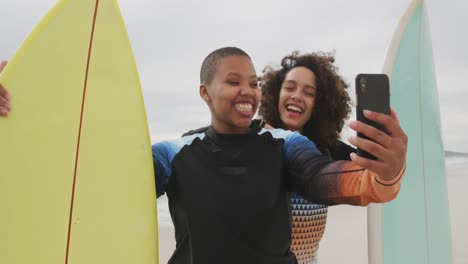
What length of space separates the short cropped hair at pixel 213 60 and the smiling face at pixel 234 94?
0.05 ft

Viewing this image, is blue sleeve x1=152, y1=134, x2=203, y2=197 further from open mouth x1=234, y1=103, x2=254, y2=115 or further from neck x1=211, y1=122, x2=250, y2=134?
open mouth x1=234, y1=103, x2=254, y2=115

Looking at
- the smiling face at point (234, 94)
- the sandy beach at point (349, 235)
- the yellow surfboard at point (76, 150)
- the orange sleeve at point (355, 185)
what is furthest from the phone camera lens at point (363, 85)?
the sandy beach at point (349, 235)

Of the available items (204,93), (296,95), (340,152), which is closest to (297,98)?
(296,95)

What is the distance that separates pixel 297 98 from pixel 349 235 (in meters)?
5.93

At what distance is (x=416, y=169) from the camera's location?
2984 mm

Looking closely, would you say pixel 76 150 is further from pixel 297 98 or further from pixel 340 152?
pixel 340 152

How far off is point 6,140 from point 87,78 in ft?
1.27

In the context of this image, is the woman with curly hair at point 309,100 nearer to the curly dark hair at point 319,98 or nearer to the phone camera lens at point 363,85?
the curly dark hair at point 319,98

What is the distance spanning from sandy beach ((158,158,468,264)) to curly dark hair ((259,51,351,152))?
3.95 meters

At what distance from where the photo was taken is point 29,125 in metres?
1.78

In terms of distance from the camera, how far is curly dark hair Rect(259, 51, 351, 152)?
2389 mm

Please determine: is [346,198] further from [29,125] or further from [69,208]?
[29,125]

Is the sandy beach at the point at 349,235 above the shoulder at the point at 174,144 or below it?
below

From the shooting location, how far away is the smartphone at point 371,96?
1.15 meters
